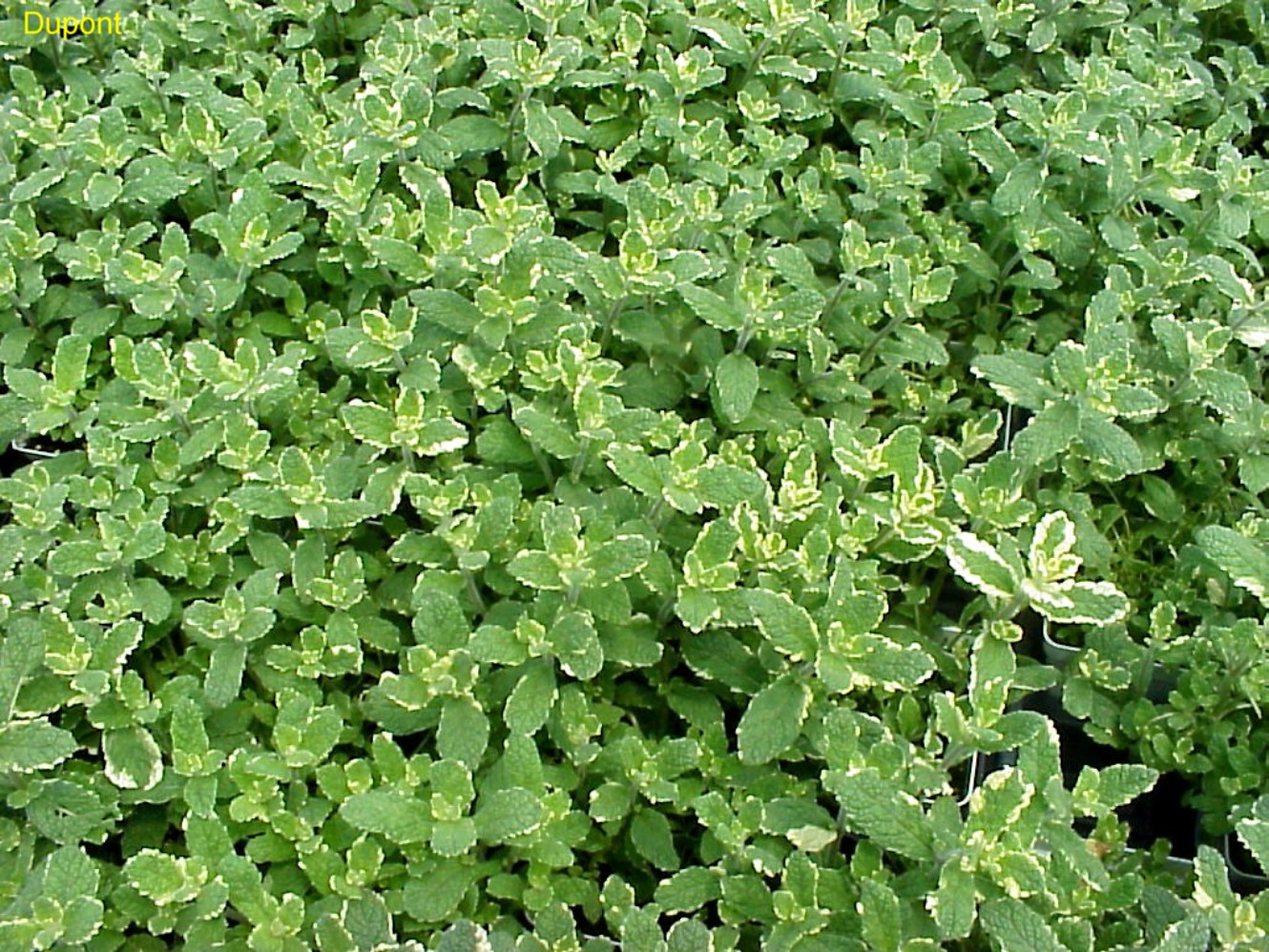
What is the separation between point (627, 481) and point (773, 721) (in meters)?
0.43

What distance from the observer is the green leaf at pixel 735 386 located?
2.15m

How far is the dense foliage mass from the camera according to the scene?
1731 millimetres

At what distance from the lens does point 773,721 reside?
180cm

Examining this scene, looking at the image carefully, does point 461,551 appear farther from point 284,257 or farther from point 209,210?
point 209,210

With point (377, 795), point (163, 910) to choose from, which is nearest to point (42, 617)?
point (163, 910)

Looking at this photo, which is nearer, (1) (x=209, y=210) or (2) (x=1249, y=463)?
(2) (x=1249, y=463)

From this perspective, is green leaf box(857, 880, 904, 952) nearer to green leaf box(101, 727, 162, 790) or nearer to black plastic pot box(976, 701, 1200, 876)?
black plastic pot box(976, 701, 1200, 876)

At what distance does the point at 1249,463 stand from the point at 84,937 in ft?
6.57

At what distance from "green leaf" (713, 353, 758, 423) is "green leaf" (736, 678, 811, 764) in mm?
525

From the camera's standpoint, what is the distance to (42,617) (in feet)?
6.09

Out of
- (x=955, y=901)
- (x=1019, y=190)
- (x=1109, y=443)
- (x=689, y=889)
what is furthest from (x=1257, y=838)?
(x=1019, y=190)

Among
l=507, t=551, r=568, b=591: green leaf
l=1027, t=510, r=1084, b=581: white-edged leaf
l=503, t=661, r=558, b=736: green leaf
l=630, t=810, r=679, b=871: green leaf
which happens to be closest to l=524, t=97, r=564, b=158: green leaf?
l=507, t=551, r=568, b=591: green leaf

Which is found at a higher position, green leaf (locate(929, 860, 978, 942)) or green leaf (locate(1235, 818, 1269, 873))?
green leaf (locate(1235, 818, 1269, 873))

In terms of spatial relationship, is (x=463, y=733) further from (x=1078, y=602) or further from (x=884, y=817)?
(x=1078, y=602)
